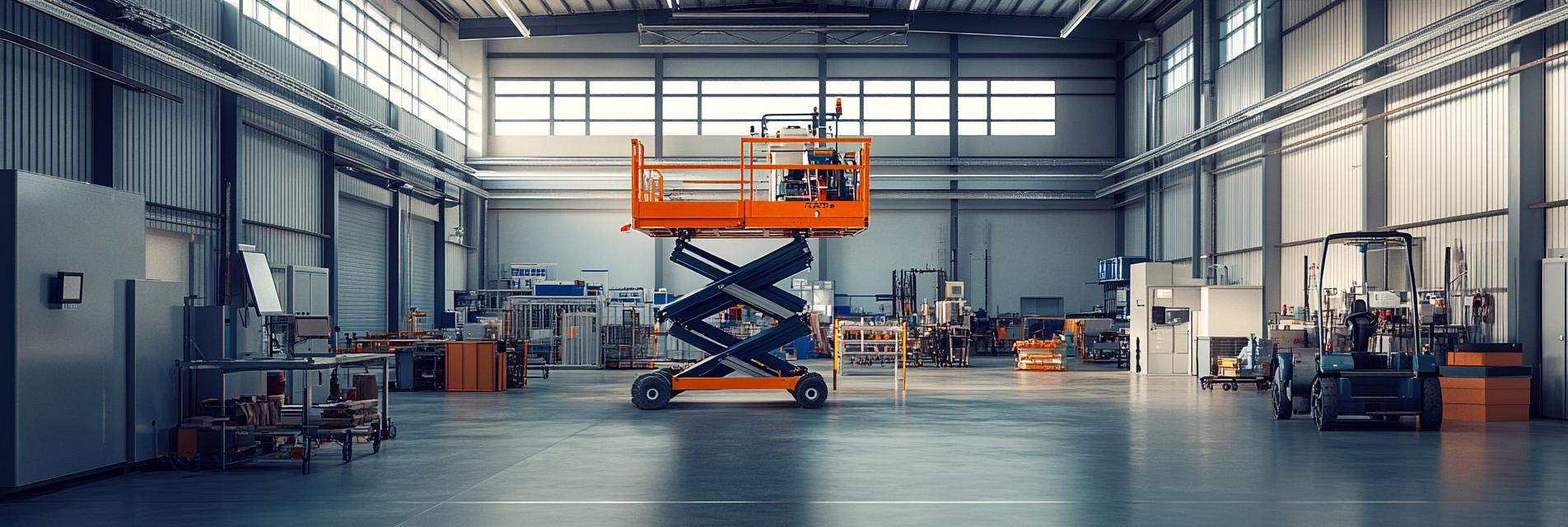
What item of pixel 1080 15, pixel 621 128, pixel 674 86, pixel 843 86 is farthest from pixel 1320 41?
pixel 621 128

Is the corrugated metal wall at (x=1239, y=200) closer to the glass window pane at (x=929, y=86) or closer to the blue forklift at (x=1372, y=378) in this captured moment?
the glass window pane at (x=929, y=86)

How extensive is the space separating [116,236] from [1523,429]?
1736 centimetres

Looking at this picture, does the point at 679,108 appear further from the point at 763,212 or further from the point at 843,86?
the point at 763,212

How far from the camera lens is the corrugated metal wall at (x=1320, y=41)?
1014 inches

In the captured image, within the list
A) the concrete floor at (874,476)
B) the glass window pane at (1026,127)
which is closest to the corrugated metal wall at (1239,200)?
the glass window pane at (1026,127)

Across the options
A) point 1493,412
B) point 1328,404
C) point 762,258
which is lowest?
point 1493,412

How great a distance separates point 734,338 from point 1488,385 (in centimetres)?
1134

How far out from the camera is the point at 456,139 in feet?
133

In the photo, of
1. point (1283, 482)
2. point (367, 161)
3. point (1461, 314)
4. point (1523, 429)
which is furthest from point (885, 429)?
point (367, 161)

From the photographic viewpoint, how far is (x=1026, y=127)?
43.6 m

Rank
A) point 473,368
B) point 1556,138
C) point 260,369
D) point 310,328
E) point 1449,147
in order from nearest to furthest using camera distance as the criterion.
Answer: point 260,369
point 310,328
point 1556,138
point 1449,147
point 473,368

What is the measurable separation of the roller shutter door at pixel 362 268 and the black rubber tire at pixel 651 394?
1405cm

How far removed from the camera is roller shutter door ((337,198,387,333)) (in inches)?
1234

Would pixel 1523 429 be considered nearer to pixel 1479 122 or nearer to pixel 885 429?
pixel 1479 122
